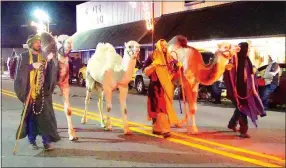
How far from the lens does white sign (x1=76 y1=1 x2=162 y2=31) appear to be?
106 ft

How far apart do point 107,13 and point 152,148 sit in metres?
30.6

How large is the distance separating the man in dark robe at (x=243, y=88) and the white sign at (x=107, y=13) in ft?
66.6

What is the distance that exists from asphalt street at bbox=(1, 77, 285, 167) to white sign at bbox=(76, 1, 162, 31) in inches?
779

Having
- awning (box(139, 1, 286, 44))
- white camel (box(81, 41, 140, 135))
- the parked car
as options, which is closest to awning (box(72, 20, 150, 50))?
awning (box(139, 1, 286, 44))

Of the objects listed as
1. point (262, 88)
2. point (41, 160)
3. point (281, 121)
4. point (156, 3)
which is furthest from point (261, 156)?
point (156, 3)

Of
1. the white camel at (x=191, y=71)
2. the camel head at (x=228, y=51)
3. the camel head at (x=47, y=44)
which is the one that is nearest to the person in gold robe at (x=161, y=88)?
the white camel at (x=191, y=71)

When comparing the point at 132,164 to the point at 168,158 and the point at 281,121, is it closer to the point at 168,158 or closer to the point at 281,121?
the point at 168,158

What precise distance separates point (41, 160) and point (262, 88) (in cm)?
996

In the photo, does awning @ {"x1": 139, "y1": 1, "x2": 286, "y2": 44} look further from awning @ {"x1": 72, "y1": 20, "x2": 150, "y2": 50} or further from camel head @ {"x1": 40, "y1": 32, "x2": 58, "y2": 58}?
camel head @ {"x1": 40, "y1": 32, "x2": 58, "y2": 58}

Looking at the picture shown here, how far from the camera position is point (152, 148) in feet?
27.1

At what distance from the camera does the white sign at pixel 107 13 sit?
32.2m

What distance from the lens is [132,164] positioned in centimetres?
704

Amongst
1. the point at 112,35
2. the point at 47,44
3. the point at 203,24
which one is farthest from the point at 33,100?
the point at 112,35

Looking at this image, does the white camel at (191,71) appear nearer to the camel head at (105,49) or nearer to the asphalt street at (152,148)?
the asphalt street at (152,148)
